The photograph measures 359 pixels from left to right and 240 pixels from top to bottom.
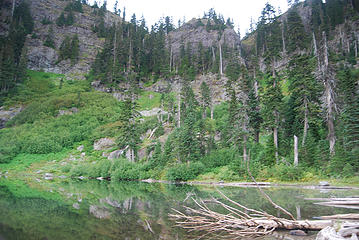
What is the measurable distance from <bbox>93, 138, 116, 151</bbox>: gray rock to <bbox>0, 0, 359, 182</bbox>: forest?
996 mm

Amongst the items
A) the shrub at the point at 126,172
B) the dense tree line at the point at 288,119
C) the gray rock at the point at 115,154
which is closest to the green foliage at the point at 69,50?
the dense tree line at the point at 288,119

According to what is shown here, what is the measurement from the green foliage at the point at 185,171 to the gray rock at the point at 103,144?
19.2m

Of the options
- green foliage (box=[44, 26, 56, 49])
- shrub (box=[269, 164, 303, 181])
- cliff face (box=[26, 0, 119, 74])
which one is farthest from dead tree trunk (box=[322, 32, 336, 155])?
green foliage (box=[44, 26, 56, 49])

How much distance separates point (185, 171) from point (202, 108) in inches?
1015

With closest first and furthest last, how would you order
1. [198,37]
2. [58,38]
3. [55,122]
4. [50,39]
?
[55,122], [50,39], [58,38], [198,37]

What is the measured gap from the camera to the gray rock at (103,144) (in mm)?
46312

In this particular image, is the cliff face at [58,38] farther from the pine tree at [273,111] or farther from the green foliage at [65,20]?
the pine tree at [273,111]

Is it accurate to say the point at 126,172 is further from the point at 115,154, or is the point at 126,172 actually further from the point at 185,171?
the point at 185,171

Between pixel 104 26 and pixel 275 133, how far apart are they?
344ft

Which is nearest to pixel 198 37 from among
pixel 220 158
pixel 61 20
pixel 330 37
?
pixel 330 37

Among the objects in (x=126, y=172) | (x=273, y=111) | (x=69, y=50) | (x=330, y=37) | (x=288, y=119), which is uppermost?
(x=69, y=50)

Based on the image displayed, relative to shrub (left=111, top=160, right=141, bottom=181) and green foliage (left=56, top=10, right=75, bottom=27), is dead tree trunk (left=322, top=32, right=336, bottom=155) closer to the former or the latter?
shrub (left=111, top=160, right=141, bottom=181)

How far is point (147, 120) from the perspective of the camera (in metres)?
54.5

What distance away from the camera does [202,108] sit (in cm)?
5528
